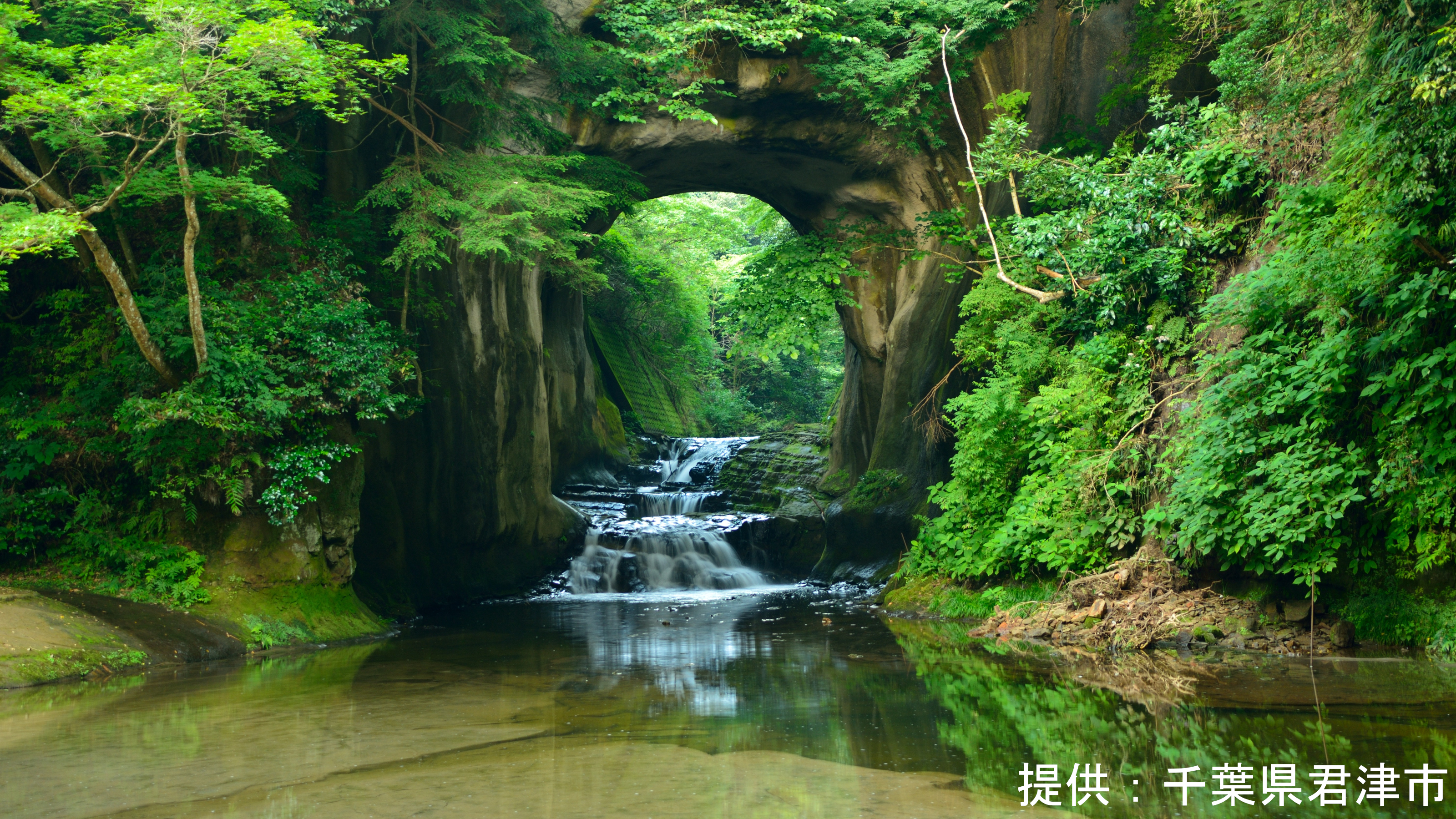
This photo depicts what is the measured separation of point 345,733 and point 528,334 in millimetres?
11558

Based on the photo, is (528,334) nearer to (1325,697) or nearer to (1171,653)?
(1171,653)

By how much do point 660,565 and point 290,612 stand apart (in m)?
7.21

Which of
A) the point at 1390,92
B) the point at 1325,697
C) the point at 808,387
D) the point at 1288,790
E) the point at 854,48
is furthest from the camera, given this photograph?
the point at 808,387

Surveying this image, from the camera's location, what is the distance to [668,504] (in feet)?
63.1

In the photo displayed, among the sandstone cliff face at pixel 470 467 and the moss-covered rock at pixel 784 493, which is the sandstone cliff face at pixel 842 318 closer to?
the sandstone cliff face at pixel 470 467

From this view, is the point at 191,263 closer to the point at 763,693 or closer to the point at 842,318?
the point at 763,693

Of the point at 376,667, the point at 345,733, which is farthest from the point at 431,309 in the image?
the point at 345,733

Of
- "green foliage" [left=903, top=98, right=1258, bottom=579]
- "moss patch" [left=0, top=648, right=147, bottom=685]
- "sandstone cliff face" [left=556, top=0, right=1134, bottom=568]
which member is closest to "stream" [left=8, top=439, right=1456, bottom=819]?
"moss patch" [left=0, top=648, right=147, bottom=685]

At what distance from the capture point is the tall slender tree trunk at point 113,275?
28.0 feet

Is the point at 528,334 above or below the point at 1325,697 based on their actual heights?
above

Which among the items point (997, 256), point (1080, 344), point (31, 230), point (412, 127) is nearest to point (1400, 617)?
point (1080, 344)

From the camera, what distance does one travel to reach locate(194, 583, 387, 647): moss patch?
941cm

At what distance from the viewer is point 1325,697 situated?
5.21 m

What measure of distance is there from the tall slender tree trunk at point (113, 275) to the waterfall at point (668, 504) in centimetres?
1058
